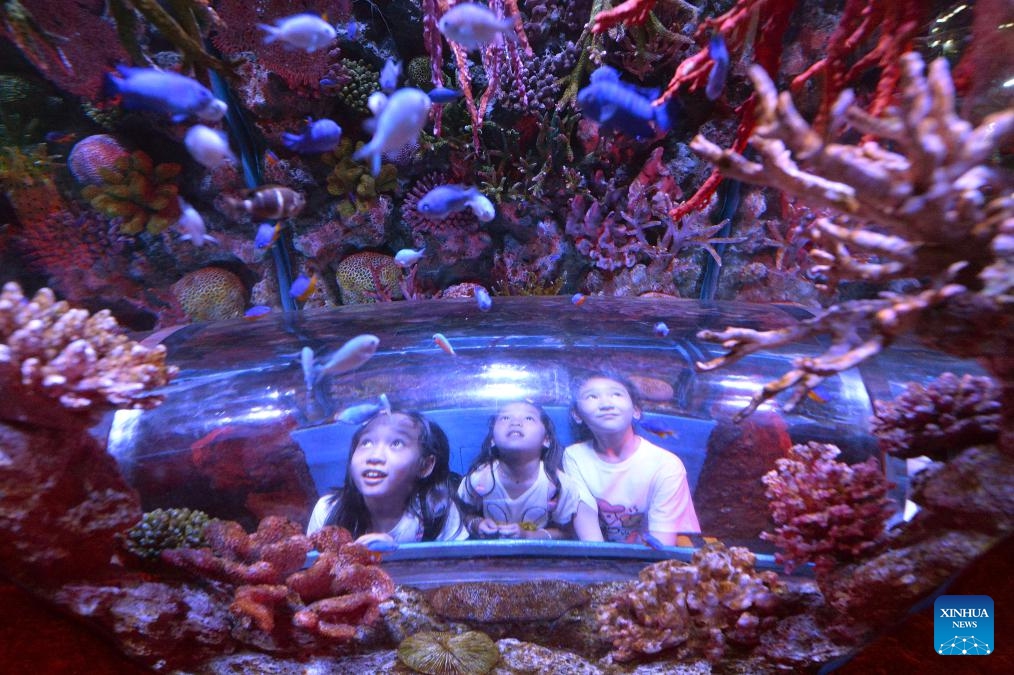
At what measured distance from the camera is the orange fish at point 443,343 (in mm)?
2704

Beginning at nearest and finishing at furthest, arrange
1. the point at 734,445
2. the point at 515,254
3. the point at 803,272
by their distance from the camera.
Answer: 1. the point at 734,445
2. the point at 803,272
3. the point at 515,254

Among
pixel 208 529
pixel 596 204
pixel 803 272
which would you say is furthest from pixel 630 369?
pixel 803 272

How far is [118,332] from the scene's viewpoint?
2.33m

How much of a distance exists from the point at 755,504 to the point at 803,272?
11.0ft

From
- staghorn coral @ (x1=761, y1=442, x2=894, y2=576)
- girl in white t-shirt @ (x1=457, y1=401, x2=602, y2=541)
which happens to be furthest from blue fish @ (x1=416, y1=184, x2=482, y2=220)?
staghorn coral @ (x1=761, y1=442, x2=894, y2=576)

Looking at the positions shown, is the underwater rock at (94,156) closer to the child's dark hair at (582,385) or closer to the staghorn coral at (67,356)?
the staghorn coral at (67,356)

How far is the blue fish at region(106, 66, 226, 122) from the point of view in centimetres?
226

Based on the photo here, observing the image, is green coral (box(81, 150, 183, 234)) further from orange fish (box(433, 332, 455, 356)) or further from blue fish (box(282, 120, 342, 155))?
orange fish (box(433, 332, 455, 356))

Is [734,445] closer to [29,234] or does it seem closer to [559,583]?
[559,583]

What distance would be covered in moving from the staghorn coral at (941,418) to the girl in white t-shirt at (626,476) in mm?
830

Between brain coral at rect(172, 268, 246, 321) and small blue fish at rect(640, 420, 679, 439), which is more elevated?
brain coral at rect(172, 268, 246, 321)

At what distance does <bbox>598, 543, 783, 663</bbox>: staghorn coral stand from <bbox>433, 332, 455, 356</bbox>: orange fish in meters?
1.38

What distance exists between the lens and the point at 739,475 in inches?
89.4

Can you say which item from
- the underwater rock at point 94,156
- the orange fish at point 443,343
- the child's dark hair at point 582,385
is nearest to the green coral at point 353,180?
the underwater rock at point 94,156
